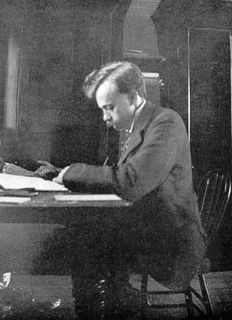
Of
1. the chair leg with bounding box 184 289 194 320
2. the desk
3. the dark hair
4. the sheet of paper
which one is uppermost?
the dark hair

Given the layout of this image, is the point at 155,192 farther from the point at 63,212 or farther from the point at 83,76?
the point at 83,76

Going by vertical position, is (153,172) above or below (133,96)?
below

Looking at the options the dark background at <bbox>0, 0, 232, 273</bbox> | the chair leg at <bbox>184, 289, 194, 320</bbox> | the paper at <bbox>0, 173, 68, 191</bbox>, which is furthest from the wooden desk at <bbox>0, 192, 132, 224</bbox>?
the dark background at <bbox>0, 0, 232, 273</bbox>

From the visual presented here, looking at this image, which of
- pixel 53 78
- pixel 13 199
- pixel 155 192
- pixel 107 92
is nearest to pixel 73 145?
pixel 53 78

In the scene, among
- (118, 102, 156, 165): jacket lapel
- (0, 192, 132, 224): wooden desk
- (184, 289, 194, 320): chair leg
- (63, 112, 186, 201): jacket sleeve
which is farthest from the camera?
(184, 289, 194, 320): chair leg

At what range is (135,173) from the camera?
3.41 ft

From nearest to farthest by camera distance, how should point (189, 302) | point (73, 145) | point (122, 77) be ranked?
point (122, 77) → point (189, 302) → point (73, 145)

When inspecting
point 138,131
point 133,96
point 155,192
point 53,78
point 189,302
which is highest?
point 53,78

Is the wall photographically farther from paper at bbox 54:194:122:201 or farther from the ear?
paper at bbox 54:194:122:201

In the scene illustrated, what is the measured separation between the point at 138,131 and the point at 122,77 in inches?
7.6

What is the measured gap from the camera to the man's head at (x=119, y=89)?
1.29m

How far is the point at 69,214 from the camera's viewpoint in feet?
2.92

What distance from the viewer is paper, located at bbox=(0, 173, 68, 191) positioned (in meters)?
1.13

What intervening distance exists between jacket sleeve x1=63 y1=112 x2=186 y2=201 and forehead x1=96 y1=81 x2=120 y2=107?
254mm
